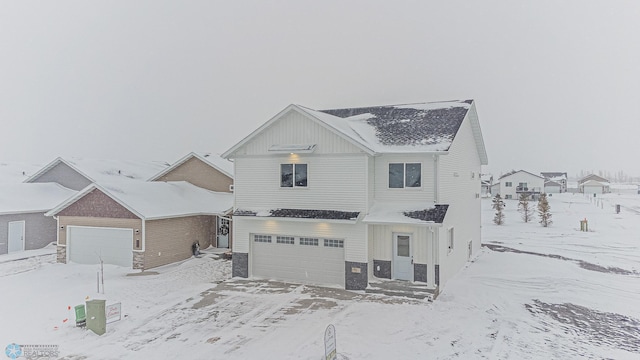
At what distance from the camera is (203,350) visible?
9.23m

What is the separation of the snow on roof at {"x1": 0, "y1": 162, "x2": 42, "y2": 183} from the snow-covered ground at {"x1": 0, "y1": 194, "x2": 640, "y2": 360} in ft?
46.2

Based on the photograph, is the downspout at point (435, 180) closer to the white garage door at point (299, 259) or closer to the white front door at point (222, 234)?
the white garage door at point (299, 259)

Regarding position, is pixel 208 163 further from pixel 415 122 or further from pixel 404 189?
pixel 404 189

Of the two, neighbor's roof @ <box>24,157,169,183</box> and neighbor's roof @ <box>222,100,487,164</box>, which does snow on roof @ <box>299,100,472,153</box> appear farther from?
neighbor's roof @ <box>24,157,169,183</box>

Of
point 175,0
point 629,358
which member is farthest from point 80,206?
point 629,358

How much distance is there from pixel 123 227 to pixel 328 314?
1212 cm

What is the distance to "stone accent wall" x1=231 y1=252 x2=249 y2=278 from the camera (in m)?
16.8

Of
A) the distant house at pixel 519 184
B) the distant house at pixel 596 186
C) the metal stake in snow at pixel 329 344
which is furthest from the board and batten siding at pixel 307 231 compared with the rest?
the distant house at pixel 596 186

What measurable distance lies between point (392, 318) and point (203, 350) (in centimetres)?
564

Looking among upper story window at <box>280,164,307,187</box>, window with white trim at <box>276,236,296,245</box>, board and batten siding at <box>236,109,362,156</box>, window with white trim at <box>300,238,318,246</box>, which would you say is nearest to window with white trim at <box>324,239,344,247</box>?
window with white trim at <box>300,238,318,246</box>

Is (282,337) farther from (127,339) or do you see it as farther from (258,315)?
(127,339)

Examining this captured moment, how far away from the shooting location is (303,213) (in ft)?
51.0

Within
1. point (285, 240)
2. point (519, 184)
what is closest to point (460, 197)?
point (285, 240)

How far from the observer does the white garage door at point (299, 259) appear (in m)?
15.5
